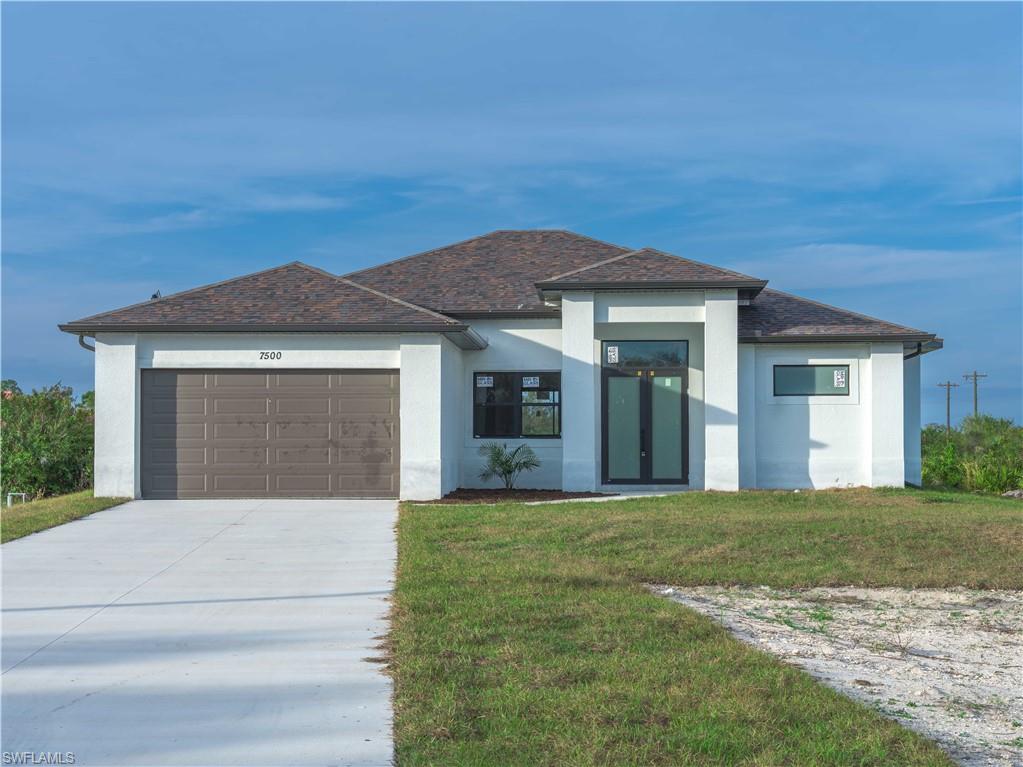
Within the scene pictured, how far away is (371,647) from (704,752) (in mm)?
3195

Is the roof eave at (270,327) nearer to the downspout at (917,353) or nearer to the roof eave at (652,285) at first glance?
the roof eave at (652,285)

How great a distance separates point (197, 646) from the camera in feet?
26.5

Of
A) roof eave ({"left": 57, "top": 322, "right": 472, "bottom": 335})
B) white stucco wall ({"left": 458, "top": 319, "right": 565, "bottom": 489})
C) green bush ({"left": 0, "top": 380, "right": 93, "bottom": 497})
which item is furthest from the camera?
green bush ({"left": 0, "top": 380, "right": 93, "bottom": 497})

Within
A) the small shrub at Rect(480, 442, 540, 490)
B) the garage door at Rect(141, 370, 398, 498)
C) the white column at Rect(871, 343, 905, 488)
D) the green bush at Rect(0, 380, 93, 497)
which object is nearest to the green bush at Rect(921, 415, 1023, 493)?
the white column at Rect(871, 343, 905, 488)

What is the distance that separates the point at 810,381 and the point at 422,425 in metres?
8.32

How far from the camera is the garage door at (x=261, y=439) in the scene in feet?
63.3

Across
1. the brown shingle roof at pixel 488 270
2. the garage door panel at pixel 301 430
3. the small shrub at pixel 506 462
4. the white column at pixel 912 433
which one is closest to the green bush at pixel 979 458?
the white column at pixel 912 433

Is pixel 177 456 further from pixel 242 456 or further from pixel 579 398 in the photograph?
pixel 579 398

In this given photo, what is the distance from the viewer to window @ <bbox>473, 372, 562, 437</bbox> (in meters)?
22.3

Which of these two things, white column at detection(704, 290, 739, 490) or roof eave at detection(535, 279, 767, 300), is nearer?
roof eave at detection(535, 279, 767, 300)

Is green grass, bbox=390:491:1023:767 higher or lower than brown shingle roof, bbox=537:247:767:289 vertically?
lower

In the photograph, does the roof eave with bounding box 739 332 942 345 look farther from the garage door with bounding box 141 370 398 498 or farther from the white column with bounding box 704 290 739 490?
the garage door with bounding box 141 370 398 498

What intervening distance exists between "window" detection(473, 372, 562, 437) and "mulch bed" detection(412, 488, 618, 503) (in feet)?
4.71

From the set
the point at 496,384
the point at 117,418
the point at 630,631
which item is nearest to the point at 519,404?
the point at 496,384
